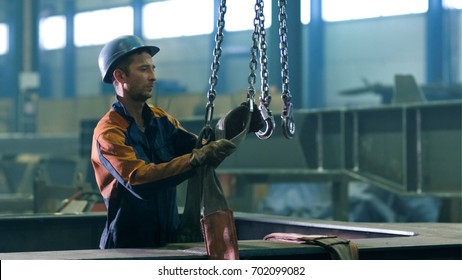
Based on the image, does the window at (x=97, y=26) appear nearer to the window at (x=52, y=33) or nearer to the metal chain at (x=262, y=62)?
the window at (x=52, y=33)

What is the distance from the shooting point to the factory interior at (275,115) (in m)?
4.78

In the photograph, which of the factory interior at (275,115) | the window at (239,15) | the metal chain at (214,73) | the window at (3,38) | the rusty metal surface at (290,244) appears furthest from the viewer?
the window at (3,38)

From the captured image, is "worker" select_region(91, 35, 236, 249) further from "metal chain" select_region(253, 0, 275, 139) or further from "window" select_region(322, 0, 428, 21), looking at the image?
"window" select_region(322, 0, 428, 21)

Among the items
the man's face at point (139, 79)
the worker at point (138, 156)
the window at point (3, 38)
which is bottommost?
the worker at point (138, 156)

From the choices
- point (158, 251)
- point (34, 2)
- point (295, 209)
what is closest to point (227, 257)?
point (158, 251)

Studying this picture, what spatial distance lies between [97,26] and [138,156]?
19.3m

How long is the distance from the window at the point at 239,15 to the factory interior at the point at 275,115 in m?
0.05

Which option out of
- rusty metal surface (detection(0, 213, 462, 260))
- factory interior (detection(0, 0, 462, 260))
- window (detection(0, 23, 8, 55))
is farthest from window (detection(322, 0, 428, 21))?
rusty metal surface (detection(0, 213, 462, 260))

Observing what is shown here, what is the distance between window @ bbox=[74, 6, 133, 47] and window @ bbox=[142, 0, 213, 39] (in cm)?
100

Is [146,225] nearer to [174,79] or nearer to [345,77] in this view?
[345,77]

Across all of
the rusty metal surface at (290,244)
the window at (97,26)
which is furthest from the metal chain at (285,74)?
the window at (97,26)

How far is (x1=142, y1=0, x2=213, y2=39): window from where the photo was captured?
20812mm

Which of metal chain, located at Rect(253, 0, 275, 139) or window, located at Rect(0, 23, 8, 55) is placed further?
window, located at Rect(0, 23, 8, 55)
